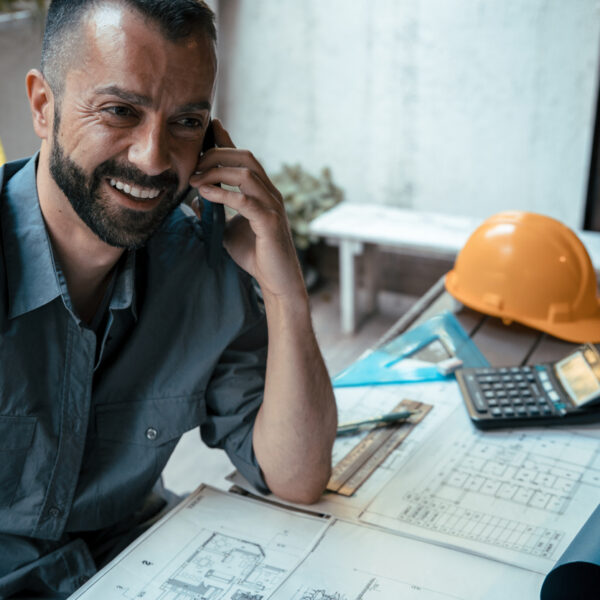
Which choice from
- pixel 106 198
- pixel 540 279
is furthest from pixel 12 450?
pixel 540 279

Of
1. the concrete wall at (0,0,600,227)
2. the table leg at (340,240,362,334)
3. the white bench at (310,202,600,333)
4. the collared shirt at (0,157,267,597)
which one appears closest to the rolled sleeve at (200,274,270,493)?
the collared shirt at (0,157,267,597)

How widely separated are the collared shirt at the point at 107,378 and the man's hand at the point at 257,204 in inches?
3.3

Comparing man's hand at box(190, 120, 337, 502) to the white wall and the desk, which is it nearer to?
the desk

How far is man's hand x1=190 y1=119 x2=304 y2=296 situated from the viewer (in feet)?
4.04

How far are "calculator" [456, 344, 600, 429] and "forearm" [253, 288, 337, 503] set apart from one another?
0.30 meters

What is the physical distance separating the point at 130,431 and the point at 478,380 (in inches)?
26.5

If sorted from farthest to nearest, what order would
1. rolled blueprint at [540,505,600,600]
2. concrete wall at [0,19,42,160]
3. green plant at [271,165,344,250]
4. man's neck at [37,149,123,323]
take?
green plant at [271,165,344,250]
concrete wall at [0,19,42,160]
man's neck at [37,149,123,323]
rolled blueprint at [540,505,600,600]

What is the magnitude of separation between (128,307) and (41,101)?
0.34 meters

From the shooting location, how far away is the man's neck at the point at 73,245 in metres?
1.20

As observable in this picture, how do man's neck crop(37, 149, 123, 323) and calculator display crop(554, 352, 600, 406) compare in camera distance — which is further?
calculator display crop(554, 352, 600, 406)

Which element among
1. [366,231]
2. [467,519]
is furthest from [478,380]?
[366,231]

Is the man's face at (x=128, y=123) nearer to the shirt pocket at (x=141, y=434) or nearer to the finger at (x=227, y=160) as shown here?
the finger at (x=227, y=160)

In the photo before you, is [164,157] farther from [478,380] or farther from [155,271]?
[478,380]

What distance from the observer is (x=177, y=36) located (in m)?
1.09
